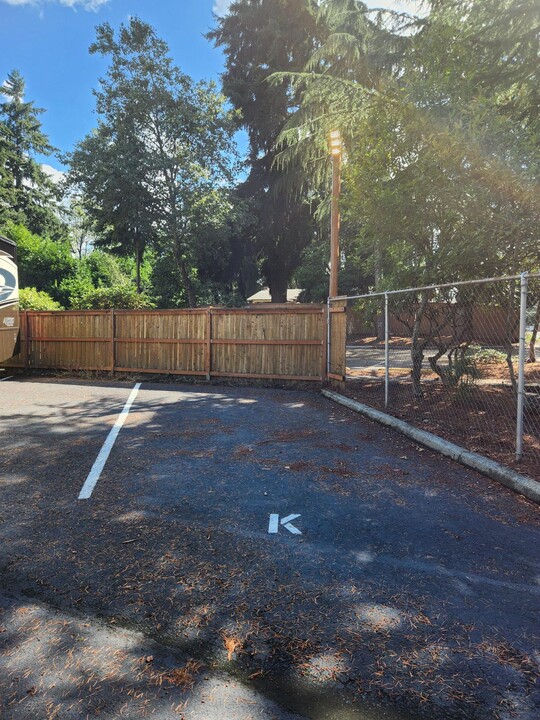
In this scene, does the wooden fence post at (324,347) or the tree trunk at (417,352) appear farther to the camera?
the wooden fence post at (324,347)

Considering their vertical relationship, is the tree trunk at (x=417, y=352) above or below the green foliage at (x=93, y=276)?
below

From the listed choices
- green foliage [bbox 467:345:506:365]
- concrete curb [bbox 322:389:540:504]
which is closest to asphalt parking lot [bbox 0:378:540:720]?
concrete curb [bbox 322:389:540:504]

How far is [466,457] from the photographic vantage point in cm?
486

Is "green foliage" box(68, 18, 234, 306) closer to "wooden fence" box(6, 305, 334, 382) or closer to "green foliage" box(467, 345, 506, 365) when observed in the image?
"wooden fence" box(6, 305, 334, 382)

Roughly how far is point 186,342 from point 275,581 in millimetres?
9886

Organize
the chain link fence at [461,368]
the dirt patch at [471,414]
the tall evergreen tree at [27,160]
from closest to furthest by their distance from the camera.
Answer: the dirt patch at [471,414], the chain link fence at [461,368], the tall evergreen tree at [27,160]

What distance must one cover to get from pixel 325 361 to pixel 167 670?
8.95 meters

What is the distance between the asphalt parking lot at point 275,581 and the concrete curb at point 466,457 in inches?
5.8

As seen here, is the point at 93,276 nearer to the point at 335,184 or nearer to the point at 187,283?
the point at 187,283

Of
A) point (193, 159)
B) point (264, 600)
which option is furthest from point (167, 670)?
point (193, 159)

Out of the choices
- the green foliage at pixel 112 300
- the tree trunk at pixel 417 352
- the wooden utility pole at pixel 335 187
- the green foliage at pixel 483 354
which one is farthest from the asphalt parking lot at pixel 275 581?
the green foliage at pixel 112 300

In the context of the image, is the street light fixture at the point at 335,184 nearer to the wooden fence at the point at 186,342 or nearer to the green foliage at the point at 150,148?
the wooden fence at the point at 186,342

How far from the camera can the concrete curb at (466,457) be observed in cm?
401

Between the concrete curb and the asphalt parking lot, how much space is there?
0.48 feet
